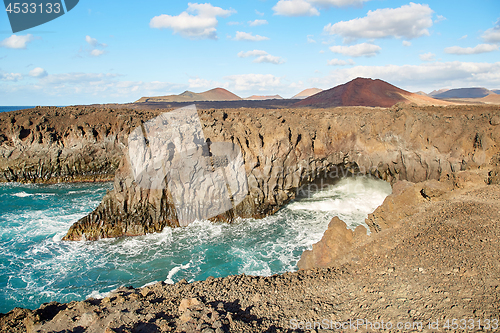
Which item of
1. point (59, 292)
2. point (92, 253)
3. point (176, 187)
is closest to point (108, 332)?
point (59, 292)

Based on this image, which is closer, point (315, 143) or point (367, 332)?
point (367, 332)

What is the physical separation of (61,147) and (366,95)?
51171mm

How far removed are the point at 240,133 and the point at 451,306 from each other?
1366 centimetres

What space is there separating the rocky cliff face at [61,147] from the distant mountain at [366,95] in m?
40.0

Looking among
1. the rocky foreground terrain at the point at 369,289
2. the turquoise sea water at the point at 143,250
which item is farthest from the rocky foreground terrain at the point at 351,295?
the turquoise sea water at the point at 143,250

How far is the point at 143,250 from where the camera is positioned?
44.2ft

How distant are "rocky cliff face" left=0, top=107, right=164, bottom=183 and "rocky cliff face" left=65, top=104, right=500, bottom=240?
1291cm

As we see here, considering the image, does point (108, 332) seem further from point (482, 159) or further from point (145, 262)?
point (482, 159)

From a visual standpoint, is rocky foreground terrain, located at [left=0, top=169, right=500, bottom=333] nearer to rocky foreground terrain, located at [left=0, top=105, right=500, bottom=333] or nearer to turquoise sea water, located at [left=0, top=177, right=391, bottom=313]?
rocky foreground terrain, located at [left=0, top=105, right=500, bottom=333]

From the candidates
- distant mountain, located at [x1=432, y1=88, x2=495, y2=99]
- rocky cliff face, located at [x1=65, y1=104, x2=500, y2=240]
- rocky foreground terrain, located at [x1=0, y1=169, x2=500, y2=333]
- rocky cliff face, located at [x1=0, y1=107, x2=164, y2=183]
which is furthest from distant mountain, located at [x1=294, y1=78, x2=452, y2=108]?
distant mountain, located at [x1=432, y1=88, x2=495, y2=99]

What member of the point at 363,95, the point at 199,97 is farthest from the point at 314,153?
the point at 199,97

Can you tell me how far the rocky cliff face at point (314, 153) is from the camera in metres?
15.1

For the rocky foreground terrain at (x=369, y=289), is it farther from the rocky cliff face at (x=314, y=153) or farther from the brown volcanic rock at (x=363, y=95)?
the brown volcanic rock at (x=363, y=95)

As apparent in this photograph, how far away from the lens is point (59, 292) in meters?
10.7
